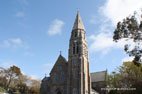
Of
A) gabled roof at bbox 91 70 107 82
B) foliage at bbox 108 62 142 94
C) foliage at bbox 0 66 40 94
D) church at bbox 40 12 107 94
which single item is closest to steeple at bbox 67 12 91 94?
church at bbox 40 12 107 94

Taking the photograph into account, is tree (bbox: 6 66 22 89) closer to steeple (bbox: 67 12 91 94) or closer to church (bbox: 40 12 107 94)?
church (bbox: 40 12 107 94)

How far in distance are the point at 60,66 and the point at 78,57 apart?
19.2 feet

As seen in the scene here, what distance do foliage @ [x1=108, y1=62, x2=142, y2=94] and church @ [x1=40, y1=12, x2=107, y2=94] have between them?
21.5 feet

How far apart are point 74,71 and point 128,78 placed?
501 inches

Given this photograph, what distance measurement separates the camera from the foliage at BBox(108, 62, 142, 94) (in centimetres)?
5965

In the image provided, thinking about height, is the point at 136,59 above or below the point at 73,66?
below

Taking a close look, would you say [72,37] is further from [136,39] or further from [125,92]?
[136,39]

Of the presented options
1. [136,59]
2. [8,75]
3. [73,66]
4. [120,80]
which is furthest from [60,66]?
[136,59]

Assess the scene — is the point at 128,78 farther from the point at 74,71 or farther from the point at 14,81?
the point at 14,81

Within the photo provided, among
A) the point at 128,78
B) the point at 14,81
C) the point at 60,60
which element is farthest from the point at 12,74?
the point at 128,78

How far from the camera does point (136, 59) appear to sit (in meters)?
30.1

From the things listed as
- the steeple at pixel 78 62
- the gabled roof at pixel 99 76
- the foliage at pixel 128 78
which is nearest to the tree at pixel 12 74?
the gabled roof at pixel 99 76

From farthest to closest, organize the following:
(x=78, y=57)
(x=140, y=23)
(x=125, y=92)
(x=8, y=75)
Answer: (x=8, y=75) < (x=78, y=57) < (x=125, y=92) < (x=140, y=23)

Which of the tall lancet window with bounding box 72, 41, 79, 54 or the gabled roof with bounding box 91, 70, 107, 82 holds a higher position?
the tall lancet window with bounding box 72, 41, 79, 54
